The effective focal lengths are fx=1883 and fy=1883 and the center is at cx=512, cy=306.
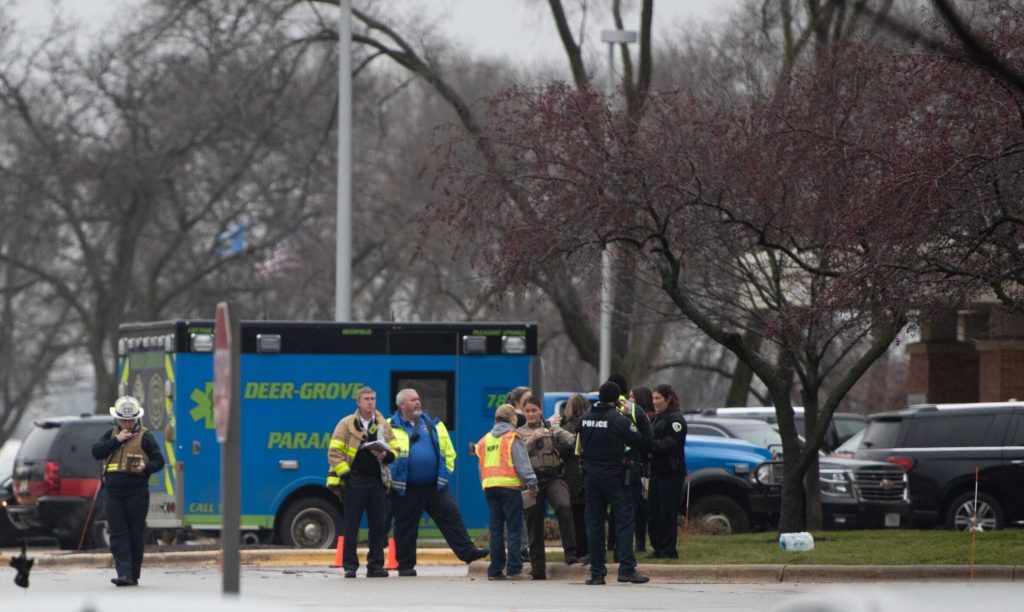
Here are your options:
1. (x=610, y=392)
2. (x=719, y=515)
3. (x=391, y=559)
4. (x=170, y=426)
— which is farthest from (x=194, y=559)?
(x=719, y=515)

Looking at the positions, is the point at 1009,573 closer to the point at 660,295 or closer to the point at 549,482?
the point at 549,482

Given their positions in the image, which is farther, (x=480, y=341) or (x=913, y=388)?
(x=913, y=388)

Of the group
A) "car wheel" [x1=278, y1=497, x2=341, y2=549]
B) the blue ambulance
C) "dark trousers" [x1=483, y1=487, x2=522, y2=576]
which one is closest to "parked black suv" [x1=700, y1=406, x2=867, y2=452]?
the blue ambulance

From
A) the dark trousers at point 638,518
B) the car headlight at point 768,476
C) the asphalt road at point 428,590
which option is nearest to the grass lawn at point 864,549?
the dark trousers at point 638,518

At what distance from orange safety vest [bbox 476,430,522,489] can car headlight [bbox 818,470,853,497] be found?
7.53 m

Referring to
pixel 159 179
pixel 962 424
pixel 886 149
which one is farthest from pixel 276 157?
pixel 886 149

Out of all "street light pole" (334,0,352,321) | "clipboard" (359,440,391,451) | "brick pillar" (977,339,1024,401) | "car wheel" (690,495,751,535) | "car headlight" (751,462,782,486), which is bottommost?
"car wheel" (690,495,751,535)

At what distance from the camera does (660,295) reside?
2792 centimetres

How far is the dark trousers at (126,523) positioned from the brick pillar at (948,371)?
2216 centimetres

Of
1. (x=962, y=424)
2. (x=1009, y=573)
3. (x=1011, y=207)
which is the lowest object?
(x=1009, y=573)

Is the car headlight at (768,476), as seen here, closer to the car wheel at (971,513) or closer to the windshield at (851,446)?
the car wheel at (971,513)

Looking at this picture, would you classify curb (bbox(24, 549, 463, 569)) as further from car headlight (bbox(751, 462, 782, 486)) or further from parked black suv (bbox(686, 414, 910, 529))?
parked black suv (bbox(686, 414, 910, 529))

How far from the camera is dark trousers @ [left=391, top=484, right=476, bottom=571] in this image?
59.0ft

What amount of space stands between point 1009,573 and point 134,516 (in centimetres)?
779
